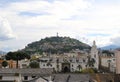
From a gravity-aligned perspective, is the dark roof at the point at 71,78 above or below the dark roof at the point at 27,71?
below

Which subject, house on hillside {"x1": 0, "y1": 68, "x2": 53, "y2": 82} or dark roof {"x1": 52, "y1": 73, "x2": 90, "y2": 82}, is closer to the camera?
dark roof {"x1": 52, "y1": 73, "x2": 90, "y2": 82}

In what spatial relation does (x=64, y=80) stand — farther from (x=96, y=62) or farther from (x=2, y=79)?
(x=96, y=62)

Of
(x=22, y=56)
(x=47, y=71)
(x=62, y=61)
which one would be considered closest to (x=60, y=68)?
(x=62, y=61)

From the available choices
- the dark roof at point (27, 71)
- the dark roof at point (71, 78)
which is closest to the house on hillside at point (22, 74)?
the dark roof at point (27, 71)

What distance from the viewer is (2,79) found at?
56156 mm

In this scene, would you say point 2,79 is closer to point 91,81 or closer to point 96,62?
point 91,81

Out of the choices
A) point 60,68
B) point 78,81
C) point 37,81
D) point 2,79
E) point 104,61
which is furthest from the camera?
point 104,61

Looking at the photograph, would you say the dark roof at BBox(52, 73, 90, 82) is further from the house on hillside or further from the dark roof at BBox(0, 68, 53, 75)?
the dark roof at BBox(0, 68, 53, 75)

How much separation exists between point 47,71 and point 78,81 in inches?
273

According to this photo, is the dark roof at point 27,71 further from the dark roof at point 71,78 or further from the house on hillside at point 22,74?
the dark roof at point 71,78

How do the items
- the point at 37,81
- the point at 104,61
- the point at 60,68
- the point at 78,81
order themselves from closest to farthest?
the point at 37,81 < the point at 78,81 < the point at 60,68 < the point at 104,61

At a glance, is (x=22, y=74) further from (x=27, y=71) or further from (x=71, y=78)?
(x=71, y=78)

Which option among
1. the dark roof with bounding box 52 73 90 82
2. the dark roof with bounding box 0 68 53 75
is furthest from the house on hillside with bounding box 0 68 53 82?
the dark roof with bounding box 52 73 90 82

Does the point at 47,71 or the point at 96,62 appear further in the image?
the point at 96,62
